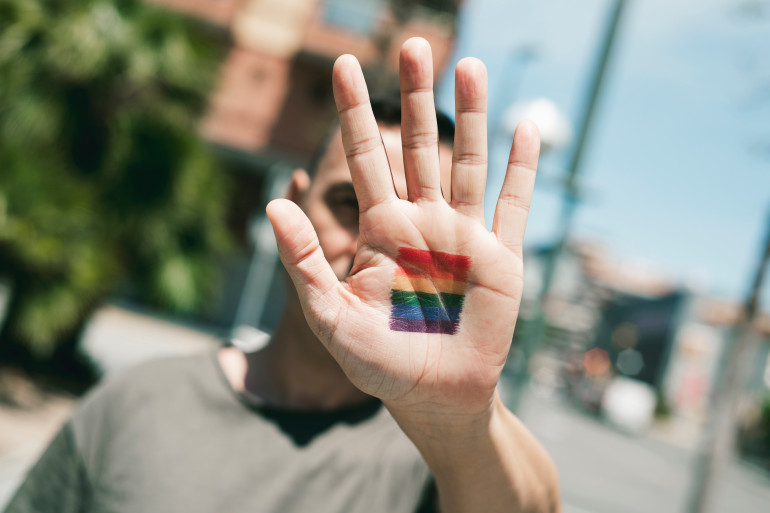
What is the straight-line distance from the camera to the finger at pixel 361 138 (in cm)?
101

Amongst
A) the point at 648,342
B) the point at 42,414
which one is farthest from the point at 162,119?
the point at 648,342

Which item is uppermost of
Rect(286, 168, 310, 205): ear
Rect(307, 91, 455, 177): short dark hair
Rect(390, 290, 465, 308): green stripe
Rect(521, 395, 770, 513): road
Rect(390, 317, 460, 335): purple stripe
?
Rect(307, 91, 455, 177): short dark hair

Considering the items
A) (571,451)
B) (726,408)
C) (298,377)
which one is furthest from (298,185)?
(571,451)

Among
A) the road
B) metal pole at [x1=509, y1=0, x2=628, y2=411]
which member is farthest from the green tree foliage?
the road

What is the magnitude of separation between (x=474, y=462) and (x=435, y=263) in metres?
0.35

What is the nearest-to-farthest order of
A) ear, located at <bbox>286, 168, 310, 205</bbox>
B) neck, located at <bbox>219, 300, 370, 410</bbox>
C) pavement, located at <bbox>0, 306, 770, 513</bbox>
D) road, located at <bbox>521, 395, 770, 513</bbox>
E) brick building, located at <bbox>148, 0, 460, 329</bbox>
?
neck, located at <bbox>219, 300, 370, 410</bbox>
ear, located at <bbox>286, 168, 310, 205</bbox>
pavement, located at <bbox>0, 306, 770, 513</bbox>
road, located at <bbox>521, 395, 770, 513</bbox>
brick building, located at <bbox>148, 0, 460, 329</bbox>

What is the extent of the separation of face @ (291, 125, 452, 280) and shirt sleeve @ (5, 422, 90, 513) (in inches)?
27.7

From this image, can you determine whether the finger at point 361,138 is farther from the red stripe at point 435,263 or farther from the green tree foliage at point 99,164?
the green tree foliage at point 99,164

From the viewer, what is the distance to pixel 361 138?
1033 mm

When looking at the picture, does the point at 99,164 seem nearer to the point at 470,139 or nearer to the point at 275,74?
the point at 470,139

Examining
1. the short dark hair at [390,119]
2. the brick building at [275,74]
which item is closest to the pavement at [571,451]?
the short dark hair at [390,119]

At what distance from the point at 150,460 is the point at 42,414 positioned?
17.1ft

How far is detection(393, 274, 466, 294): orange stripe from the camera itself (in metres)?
1.07

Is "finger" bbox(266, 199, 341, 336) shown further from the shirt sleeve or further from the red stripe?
the shirt sleeve
